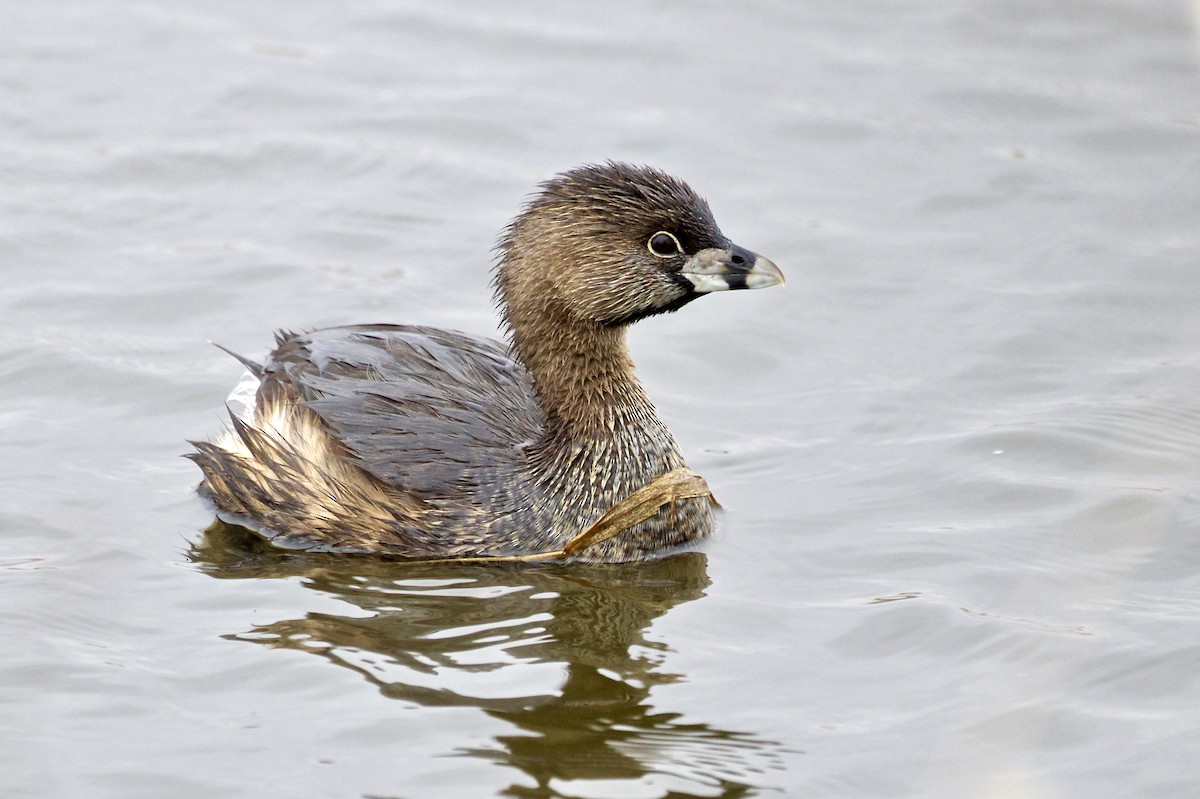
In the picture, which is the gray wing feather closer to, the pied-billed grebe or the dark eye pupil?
the pied-billed grebe

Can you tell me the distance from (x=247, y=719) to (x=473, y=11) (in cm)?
830

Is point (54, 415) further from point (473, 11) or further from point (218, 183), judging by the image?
point (473, 11)

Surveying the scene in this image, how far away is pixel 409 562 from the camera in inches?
295

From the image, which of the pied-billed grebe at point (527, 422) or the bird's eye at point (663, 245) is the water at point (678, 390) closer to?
the pied-billed grebe at point (527, 422)

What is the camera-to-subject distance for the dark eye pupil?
7621 millimetres

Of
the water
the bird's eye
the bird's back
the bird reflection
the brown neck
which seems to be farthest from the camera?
the brown neck

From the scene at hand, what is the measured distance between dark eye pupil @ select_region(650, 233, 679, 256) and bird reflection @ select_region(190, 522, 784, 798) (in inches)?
52.7

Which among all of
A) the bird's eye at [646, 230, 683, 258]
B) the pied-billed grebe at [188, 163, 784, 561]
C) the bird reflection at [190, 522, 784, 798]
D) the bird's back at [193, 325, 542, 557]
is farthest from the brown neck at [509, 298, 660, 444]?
the bird reflection at [190, 522, 784, 798]

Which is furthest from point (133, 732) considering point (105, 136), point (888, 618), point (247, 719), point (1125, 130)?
point (1125, 130)

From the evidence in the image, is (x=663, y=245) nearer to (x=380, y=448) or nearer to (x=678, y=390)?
(x=380, y=448)

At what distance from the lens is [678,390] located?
9234mm

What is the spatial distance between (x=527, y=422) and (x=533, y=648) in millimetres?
1440

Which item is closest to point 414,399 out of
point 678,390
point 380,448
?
point 380,448

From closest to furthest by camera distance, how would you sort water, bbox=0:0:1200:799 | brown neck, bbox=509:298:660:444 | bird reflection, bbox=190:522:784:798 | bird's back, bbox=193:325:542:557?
bird reflection, bbox=190:522:784:798, water, bbox=0:0:1200:799, bird's back, bbox=193:325:542:557, brown neck, bbox=509:298:660:444
